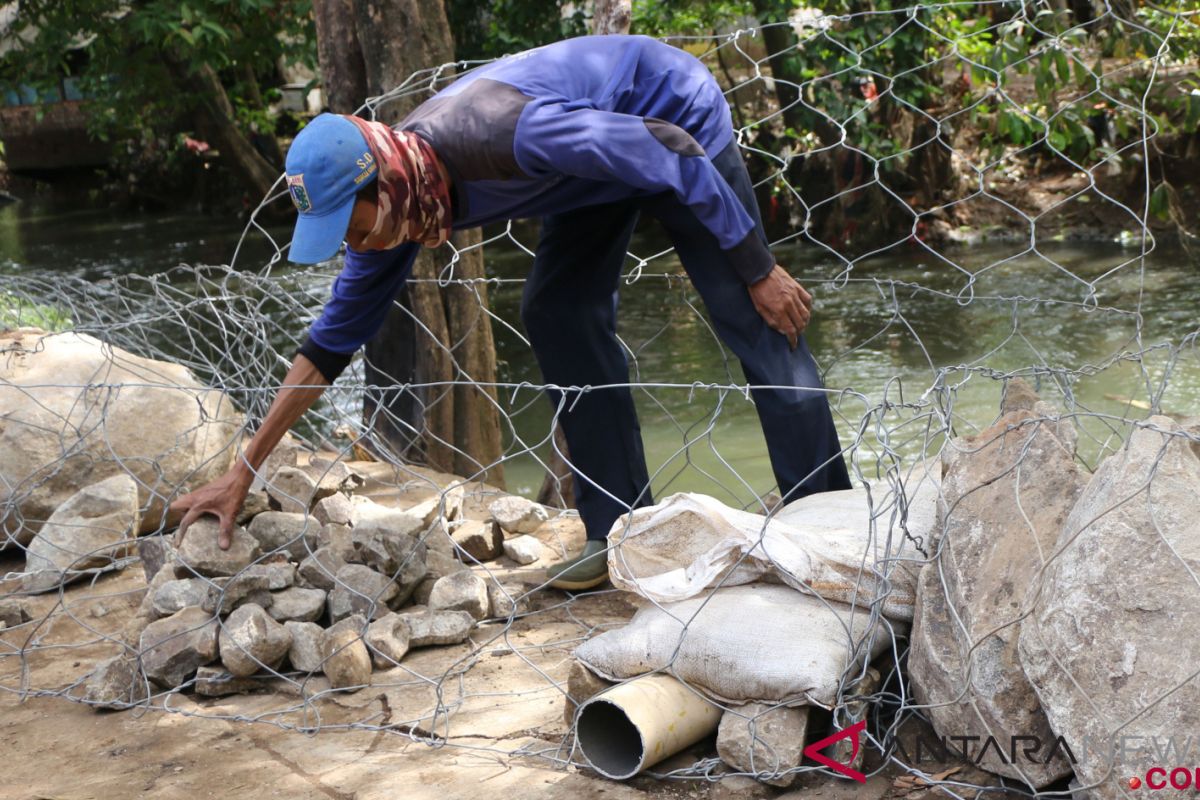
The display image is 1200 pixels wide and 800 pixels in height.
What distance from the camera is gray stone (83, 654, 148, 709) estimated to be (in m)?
2.72

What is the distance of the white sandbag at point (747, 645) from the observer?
2256mm

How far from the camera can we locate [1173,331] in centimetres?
661

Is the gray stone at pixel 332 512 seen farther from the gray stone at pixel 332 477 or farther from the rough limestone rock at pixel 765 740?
the rough limestone rock at pixel 765 740

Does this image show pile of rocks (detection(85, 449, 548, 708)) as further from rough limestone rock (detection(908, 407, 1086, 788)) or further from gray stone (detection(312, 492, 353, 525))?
rough limestone rock (detection(908, 407, 1086, 788))

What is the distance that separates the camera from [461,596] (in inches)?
119

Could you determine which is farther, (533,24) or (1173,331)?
(533,24)

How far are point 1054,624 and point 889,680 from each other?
45 cm

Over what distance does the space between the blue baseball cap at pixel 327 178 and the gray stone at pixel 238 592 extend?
808mm

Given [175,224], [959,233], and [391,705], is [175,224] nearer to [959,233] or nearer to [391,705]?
[959,233]

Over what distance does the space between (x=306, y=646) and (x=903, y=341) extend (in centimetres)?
511

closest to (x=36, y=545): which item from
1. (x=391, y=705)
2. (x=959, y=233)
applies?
(x=391, y=705)

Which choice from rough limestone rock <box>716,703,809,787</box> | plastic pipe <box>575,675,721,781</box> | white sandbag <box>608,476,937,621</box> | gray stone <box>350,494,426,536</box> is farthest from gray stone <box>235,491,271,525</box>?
rough limestone rock <box>716,703,809,787</box>

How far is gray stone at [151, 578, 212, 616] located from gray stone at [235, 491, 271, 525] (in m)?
0.35

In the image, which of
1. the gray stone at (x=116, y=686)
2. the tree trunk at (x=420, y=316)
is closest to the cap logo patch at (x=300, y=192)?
the gray stone at (x=116, y=686)
